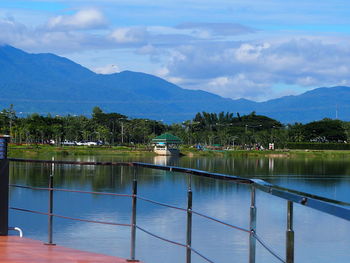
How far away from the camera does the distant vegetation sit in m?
107

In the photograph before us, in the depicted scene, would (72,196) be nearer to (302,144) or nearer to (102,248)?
(102,248)

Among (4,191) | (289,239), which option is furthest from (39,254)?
(289,239)


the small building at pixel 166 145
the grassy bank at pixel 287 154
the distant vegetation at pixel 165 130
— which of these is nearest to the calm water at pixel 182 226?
the grassy bank at pixel 287 154

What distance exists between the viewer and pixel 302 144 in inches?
4417

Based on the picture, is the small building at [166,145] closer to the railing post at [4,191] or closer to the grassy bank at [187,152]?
the grassy bank at [187,152]

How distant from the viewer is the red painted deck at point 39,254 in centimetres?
591

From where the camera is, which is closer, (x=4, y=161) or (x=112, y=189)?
(x=4, y=161)

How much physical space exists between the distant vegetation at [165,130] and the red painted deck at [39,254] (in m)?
95.1

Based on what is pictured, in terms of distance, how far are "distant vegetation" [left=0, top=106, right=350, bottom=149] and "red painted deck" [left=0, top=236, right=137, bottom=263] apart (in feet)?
312

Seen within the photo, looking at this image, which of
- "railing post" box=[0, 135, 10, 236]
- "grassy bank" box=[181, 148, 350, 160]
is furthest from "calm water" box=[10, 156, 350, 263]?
"grassy bank" box=[181, 148, 350, 160]

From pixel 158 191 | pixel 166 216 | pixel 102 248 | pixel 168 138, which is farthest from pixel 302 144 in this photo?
pixel 102 248

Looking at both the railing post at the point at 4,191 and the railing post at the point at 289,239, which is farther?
the railing post at the point at 4,191

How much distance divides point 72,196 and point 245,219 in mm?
9959

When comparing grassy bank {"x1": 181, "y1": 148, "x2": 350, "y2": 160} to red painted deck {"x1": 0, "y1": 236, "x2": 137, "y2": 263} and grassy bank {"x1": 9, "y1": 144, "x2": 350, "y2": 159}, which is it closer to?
grassy bank {"x1": 9, "y1": 144, "x2": 350, "y2": 159}
